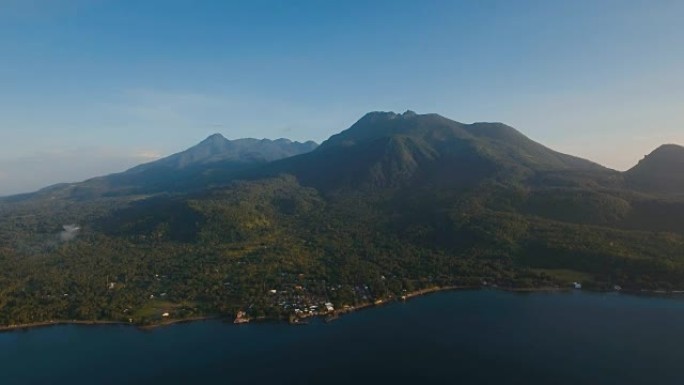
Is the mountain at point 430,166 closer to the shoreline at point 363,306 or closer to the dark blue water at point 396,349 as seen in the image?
the shoreline at point 363,306

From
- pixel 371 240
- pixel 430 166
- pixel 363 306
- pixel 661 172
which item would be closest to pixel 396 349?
pixel 363 306

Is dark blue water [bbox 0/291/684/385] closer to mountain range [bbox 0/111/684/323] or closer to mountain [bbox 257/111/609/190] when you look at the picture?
mountain range [bbox 0/111/684/323]

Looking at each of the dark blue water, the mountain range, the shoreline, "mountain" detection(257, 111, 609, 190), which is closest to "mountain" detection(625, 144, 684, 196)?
the mountain range

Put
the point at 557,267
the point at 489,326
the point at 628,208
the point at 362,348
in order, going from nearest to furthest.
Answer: the point at 362,348
the point at 489,326
the point at 557,267
the point at 628,208

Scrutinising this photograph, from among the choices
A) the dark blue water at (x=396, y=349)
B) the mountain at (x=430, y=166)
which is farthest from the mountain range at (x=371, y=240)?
the dark blue water at (x=396, y=349)

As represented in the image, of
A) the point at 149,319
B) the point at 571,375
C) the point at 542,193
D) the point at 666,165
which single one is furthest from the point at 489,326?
the point at 666,165

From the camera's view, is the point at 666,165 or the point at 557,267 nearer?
the point at 557,267

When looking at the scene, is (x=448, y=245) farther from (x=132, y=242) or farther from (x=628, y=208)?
(x=132, y=242)
